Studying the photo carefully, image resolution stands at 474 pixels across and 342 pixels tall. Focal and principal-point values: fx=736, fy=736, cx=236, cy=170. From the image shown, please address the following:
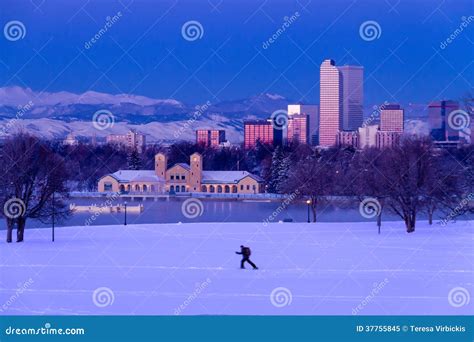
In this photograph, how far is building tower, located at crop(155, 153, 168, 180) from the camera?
38.7 metres

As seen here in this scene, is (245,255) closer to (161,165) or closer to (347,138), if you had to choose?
(161,165)

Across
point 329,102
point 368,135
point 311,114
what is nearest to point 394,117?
point 368,135

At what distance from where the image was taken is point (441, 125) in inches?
1409

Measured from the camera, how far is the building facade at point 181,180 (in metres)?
37.3

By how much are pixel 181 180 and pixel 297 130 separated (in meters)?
8.97

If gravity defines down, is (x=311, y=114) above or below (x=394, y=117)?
above

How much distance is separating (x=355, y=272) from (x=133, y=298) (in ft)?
12.1

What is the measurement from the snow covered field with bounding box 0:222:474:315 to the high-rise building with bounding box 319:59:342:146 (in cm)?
1426

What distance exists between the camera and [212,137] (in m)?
44.2

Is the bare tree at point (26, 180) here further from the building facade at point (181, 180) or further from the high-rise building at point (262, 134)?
the high-rise building at point (262, 134)

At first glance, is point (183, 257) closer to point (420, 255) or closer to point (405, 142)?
point (420, 255)

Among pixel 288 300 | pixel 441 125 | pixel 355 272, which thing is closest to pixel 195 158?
pixel 441 125

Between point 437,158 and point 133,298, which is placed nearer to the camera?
point 133,298

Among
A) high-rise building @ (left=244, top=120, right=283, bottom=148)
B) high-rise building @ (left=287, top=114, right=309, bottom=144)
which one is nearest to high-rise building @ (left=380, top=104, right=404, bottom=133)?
high-rise building @ (left=287, top=114, right=309, bottom=144)
